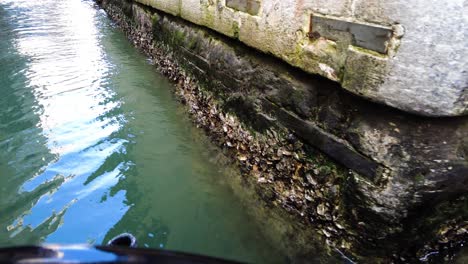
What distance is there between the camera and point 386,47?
1.76 metres

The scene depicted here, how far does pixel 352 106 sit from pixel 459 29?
0.71 metres

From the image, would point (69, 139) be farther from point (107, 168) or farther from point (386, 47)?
point (386, 47)

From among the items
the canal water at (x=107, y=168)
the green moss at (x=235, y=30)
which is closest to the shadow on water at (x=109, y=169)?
the canal water at (x=107, y=168)

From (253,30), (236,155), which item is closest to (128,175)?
(236,155)

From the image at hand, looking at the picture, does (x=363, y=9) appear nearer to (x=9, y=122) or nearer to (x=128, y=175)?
(x=128, y=175)

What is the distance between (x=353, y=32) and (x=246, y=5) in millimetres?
1232

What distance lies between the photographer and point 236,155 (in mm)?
A: 3361

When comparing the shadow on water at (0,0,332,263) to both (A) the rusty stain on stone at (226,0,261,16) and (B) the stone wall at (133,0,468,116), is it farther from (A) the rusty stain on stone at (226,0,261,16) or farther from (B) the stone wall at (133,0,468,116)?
(A) the rusty stain on stone at (226,0,261,16)

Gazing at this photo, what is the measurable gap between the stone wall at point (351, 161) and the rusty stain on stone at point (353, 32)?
62mm

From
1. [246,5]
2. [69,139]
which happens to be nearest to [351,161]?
[246,5]

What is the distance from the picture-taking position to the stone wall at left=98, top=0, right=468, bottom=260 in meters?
1.84

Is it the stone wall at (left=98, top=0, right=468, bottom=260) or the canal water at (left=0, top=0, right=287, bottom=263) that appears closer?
the stone wall at (left=98, top=0, right=468, bottom=260)

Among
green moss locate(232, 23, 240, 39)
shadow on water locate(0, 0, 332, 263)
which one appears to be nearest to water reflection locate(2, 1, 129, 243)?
shadow on water locate(0, 0, 332, 263)

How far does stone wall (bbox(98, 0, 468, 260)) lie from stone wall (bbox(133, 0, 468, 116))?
0.36 feet
